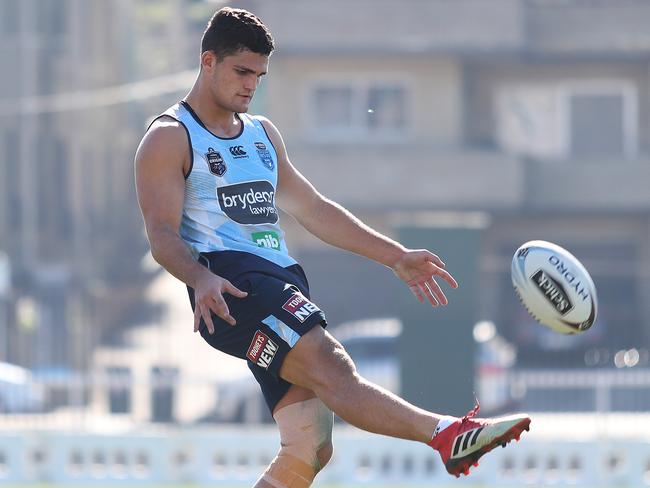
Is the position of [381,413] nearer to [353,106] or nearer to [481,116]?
[353,106]

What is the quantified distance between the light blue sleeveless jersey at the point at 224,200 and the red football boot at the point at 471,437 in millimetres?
978

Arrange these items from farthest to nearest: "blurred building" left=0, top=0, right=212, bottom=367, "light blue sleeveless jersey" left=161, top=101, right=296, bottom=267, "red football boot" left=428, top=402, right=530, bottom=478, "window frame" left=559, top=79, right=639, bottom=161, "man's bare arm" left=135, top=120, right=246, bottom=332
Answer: "window frame" left=559, top=79, right=639, bottom=161, "blurred building" left=0, top=0, right=212, bottom=367, "light blue sleeveless jersey" left=161, top=101, right=296, bottom=267, "man's bare arm" left=135, top=120, right=246, bottom=332, "red football boot" left=428, top=402, right=530, bottom=478

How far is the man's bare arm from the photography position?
535 cm

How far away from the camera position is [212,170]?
220 inches

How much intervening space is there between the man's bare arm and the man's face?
0.68ft

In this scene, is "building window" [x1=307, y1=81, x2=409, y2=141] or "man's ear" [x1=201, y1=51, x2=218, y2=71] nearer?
"man's ear" [x1=201, y1=51, x2=218, y2=71]

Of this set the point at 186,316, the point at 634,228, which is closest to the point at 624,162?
the point at 634,228

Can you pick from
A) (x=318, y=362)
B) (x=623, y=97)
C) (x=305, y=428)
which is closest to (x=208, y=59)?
(x=318, y=362)

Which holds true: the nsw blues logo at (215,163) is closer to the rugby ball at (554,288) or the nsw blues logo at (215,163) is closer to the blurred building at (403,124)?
the rugby ball at (554,288)

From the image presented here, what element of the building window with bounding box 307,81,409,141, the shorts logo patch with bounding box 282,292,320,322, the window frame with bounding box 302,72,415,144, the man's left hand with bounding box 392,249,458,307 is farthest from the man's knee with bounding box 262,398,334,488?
the building window with bounding box 307,81,409,141

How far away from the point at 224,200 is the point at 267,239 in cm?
23

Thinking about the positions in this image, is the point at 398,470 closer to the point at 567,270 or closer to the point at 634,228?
the point at 567,270

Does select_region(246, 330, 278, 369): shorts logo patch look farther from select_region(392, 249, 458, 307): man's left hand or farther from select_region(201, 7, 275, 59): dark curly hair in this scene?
select_region(201, 7, 275, 59): dark curly hair

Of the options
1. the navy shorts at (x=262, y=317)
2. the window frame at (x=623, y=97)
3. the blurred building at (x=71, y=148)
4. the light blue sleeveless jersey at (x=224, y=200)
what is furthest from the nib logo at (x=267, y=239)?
the window frame at (x=623, y=97)
